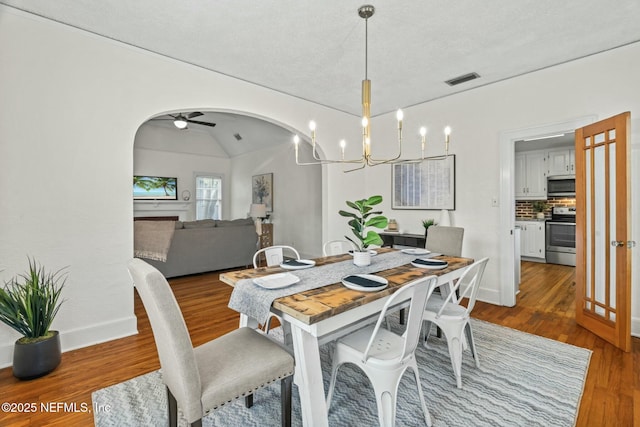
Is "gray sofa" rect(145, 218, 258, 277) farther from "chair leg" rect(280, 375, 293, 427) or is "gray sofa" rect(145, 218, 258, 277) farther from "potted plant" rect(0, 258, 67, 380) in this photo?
"chair leg" rect(280, 375, 293, 427)

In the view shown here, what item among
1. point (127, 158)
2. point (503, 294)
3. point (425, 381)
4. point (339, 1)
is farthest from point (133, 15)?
point (503, 294)

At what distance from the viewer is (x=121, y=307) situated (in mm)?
2775

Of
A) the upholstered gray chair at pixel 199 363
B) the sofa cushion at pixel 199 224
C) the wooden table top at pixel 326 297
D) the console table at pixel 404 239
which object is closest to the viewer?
the upholstered gray chair at pixel 199 363

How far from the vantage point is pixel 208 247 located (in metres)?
5.05

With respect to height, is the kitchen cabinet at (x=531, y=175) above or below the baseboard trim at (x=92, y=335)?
above

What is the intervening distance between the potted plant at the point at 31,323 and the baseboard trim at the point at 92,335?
0.27 metres

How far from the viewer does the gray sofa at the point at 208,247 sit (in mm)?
4719

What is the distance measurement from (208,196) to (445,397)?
26.0 ft

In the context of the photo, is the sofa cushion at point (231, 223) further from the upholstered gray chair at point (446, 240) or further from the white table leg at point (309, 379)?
the white table leg at point (309, 379)

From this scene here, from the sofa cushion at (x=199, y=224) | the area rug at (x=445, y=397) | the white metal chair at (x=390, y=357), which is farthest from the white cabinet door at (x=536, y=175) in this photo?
the sofa cushion at (x=199, y=224)

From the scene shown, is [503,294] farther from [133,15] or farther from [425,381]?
[133,15]

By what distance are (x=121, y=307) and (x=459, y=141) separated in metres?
4.34

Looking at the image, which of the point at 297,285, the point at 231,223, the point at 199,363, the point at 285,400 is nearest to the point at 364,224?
the point at 297,285

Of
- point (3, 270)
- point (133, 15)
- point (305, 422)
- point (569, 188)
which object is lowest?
point (305, 422)
